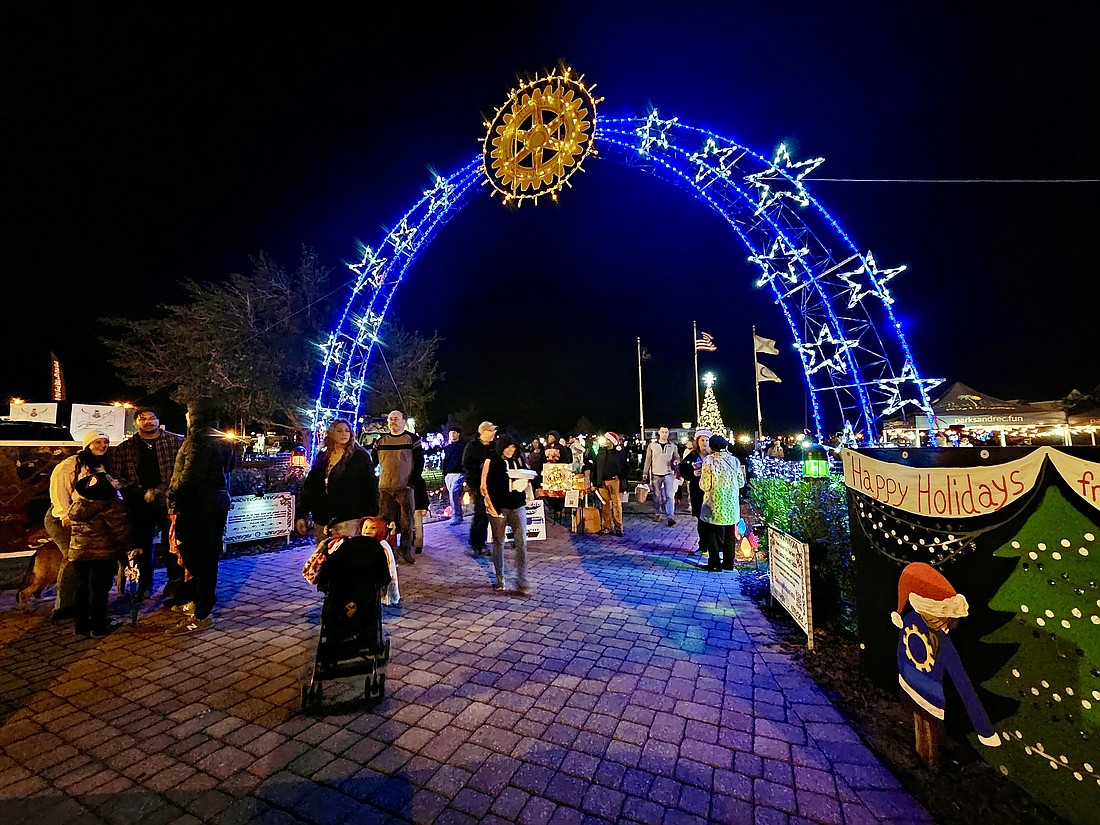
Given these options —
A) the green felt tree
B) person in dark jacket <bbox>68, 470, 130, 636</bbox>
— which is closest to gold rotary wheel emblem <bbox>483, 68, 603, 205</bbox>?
person in dark jacket <bbox>68, 470, 130, 636</bbox>

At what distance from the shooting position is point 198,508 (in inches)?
182

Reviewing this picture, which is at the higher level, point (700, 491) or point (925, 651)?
point (700, 491)

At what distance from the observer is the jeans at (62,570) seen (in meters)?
4.80

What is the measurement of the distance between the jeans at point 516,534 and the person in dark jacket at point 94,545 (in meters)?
3.61

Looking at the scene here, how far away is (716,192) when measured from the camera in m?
12.5

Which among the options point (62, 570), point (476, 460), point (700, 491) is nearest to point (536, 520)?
point (700, 491)

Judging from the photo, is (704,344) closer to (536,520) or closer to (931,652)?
(536,520)

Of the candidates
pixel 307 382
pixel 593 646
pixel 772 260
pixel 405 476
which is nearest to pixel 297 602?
pixel 405 476

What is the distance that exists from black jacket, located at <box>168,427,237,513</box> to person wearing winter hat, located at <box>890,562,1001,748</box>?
19.1 ft

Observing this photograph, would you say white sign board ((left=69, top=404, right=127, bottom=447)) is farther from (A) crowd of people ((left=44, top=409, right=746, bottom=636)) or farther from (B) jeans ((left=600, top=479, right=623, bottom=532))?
(B) jeans ((left=600, top=479, right=623, bottom=532))

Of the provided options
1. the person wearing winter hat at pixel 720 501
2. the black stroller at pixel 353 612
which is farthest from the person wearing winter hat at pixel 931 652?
the person wearing winter hat at pixel 720 501

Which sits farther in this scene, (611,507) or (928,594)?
(611,507)

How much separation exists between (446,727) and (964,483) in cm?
332

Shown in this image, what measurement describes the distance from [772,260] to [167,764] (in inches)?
601
